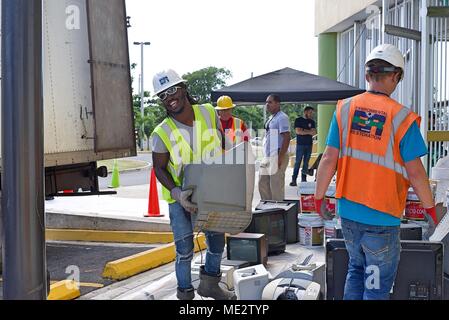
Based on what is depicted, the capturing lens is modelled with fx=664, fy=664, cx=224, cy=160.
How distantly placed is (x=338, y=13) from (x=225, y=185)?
13.7 meters

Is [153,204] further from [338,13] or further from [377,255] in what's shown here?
[338,13]

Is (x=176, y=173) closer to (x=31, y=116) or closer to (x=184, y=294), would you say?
(x=184, y=294)

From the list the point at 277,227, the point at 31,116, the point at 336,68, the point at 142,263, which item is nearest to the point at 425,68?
the point at 277,227

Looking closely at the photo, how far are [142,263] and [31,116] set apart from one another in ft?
15.3

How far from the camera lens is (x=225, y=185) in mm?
4945

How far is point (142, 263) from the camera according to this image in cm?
744

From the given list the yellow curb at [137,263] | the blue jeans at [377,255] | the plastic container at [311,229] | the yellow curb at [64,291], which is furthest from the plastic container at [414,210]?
the yellow curb at [64,291]

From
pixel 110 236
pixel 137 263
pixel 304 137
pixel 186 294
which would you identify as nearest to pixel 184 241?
pixel 186 294

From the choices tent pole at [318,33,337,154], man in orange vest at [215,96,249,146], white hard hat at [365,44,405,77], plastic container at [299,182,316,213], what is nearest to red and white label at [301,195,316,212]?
plastic container at [299,182,316,213]

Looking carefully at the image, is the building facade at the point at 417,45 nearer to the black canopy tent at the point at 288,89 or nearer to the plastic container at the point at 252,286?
the black canopy tent at the point at 288,89

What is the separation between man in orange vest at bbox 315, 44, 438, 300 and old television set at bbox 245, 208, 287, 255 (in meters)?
3.07

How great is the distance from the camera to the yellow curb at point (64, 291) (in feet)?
20.0

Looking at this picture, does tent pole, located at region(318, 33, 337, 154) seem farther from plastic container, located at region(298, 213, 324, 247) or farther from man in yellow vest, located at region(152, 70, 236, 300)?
man in yellow vest, located at region(152, 70, 236, 300)

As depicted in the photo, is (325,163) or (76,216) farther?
(76,216)
